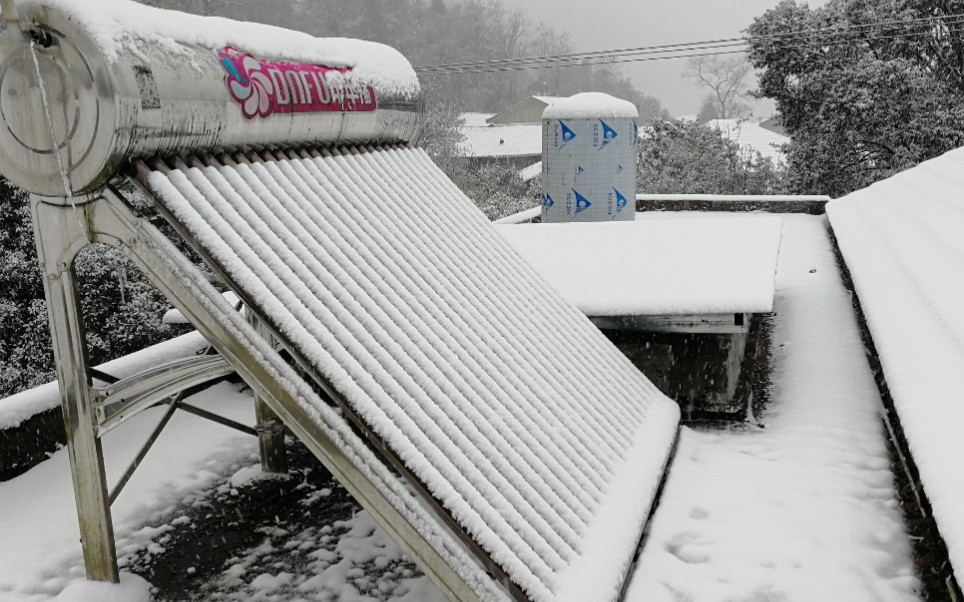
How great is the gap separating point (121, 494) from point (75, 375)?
161 centimetres

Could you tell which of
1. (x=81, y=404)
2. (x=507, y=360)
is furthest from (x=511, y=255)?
(x=81, y=404)

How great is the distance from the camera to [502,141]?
44.6 meters

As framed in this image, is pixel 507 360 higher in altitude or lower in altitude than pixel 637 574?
higher

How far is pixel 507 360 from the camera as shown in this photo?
4.28m

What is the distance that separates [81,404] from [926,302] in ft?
15.7

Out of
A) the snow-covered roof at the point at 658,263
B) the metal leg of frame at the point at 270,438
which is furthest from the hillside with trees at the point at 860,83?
the metal leg of frame at the point at 270,438

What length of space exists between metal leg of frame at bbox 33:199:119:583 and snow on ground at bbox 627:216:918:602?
7.78 feet

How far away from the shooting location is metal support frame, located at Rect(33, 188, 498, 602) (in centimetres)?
325

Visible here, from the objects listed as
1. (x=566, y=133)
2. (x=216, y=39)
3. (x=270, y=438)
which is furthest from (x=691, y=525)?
(x=566, y=133)

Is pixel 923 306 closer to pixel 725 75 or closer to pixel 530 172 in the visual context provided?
pixel 530 172

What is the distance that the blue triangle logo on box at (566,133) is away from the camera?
1297cm

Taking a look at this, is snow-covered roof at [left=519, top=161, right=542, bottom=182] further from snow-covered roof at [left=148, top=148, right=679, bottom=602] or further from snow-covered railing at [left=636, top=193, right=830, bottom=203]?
snow-covered roof at [left=148, top=148, right=679, bottom=602]

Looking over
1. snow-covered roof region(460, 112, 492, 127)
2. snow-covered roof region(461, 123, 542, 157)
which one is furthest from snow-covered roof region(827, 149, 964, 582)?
snow-covered roof region(460, 112, 492, 127)

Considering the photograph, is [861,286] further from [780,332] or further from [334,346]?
[334,346]
